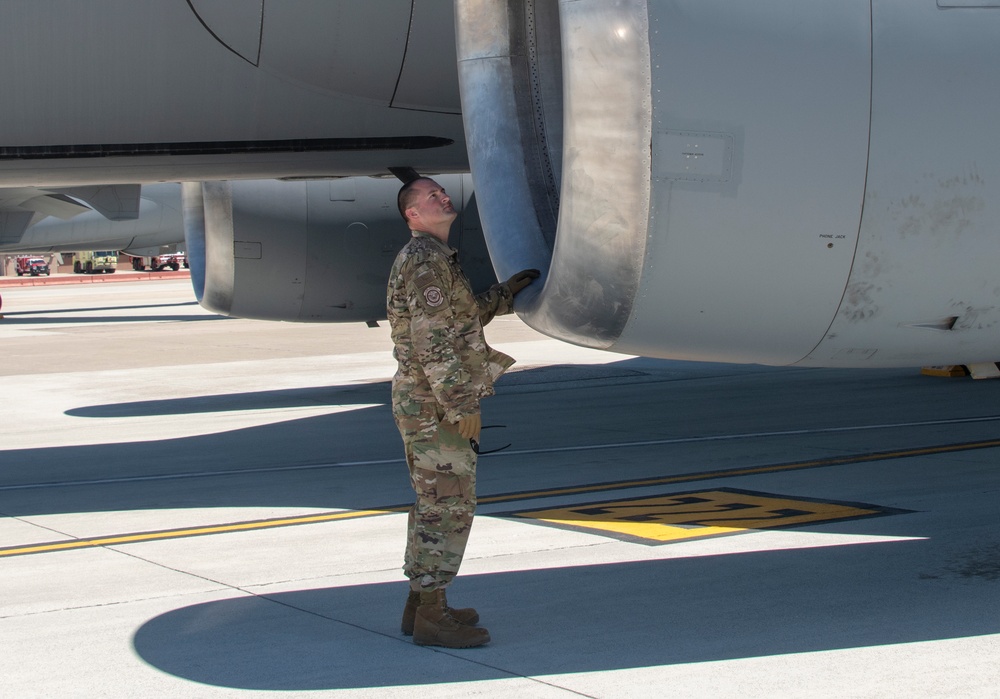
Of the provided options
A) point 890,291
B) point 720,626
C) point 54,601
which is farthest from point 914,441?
point 54,601

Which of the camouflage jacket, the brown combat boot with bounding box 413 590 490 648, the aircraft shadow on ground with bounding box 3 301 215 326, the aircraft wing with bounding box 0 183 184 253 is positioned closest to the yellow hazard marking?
the brown combat boot with bounding box 413 590 490 648

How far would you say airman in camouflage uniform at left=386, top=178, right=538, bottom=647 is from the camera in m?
5.34

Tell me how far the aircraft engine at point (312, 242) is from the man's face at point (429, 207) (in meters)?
→ 7.76

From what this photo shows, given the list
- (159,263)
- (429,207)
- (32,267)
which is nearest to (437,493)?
(429,207)

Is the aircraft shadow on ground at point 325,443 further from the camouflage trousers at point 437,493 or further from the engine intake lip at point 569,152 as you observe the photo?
the camouflage trousers at point 437,493

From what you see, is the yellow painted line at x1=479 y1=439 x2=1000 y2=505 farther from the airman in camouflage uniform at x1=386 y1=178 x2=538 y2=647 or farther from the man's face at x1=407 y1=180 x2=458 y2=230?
the man's face at x1=407 y1=180 x2=458 y2=230

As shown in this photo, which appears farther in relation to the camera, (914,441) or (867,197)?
(914,441)

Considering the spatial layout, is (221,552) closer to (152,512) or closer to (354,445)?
(152,512)

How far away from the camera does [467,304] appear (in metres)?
5.51

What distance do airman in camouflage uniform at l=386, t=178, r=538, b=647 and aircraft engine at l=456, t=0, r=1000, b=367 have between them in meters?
1.21

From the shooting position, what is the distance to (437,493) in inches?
211

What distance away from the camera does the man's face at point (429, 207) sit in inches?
219

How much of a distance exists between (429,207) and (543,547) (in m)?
2.37

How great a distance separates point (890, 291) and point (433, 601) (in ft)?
8.90
